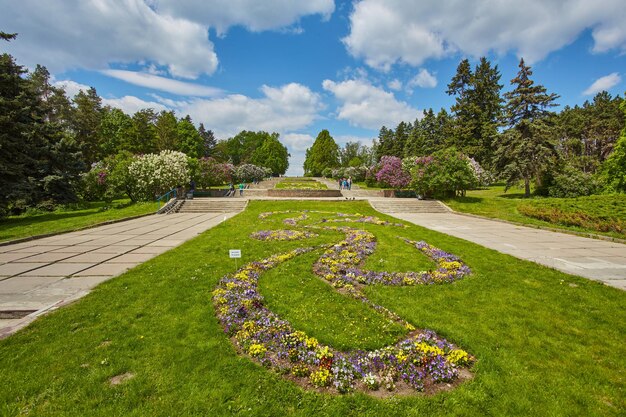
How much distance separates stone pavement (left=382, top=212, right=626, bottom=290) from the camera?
355 inches

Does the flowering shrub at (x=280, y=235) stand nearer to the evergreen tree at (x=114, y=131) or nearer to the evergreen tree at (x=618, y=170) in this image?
the evergreen tree at (x=618, y=170)

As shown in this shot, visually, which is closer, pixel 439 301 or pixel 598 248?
pixel 439 301

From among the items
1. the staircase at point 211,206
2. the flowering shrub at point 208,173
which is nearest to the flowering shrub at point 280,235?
the staircase at point 211,206

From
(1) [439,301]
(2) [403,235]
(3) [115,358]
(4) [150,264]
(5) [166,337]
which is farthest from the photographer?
(2) [403,235]

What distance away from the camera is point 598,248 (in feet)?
38.9

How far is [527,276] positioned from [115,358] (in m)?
10.2

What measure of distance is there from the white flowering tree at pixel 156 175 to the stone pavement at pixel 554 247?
22.6 metres

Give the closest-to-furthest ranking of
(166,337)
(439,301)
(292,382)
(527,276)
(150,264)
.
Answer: (292,382), (166,337), (439,301), (527,276), (150,264)

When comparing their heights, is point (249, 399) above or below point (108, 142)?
Result: below

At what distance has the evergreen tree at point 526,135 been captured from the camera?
2689 centimetres

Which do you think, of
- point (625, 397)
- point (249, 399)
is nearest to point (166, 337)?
point (249, 399)

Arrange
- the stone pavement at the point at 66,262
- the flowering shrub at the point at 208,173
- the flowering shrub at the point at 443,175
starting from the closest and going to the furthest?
the stone pavement at the point at 66,262
the flowering shrub at the point at 443,175
the flowering shrub at the point at 208,173

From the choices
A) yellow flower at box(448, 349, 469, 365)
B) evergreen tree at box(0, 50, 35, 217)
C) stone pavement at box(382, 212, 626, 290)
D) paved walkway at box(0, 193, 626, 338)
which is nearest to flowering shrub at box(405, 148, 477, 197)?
stone pavement at box(382, 212, 626, 290)

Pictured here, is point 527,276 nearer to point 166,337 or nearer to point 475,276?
point 475,276
